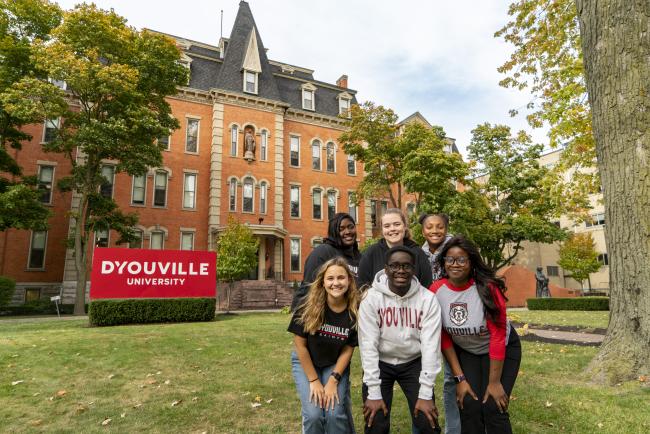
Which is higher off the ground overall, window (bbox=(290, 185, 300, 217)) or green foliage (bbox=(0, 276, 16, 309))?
window (bbox=(290, 185, 300, 217))

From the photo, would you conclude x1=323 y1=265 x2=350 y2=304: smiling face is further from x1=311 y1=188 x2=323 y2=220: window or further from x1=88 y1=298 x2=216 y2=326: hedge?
x1=311 y1=188 x2=323 y2=220: window

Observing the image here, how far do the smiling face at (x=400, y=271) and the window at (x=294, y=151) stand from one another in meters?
27.8

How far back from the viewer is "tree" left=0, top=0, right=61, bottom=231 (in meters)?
18.4

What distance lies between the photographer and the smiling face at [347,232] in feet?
12.9

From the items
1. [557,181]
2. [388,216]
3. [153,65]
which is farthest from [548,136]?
[153,65]

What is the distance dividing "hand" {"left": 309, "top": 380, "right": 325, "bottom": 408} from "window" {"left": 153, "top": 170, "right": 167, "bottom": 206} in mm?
25722

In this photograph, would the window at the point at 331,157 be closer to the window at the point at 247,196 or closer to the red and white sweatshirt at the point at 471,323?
the window at the point at 247,196

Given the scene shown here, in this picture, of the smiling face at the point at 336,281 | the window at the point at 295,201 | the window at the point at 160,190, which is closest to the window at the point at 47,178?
the window at the point at 160,190

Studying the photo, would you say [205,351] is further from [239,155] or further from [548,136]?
[239,155]

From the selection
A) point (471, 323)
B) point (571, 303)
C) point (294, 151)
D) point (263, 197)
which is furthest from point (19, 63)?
point (571, 303)

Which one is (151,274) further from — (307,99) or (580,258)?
(580,258)

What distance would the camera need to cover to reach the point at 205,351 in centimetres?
839

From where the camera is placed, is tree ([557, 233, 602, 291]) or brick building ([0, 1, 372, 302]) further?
tree ([557, 233, 602, 291])

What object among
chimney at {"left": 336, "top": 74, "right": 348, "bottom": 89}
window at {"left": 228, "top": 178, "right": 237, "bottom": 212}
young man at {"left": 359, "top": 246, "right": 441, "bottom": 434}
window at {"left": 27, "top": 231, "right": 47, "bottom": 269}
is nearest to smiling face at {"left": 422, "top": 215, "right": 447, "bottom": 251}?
young man at {"left": 359, "top": 246, "right": 441, "bottom": 434}
